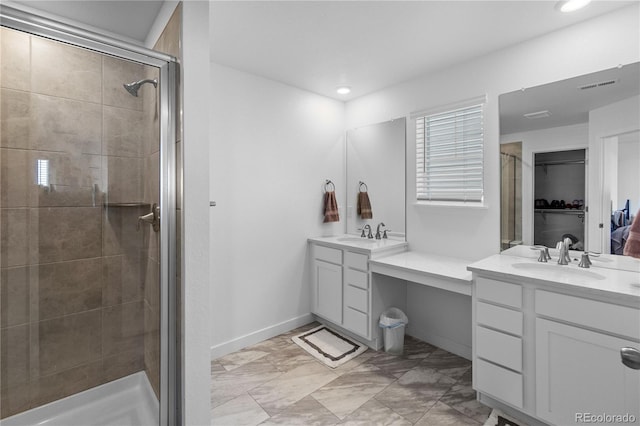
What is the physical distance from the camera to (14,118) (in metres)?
1.55

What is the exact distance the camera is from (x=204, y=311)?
151cm

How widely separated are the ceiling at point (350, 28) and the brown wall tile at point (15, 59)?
1.87 feet

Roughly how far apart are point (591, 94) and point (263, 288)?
2.86m

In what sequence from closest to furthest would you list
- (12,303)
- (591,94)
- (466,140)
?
(12,303)
(591,94)
(466,140)

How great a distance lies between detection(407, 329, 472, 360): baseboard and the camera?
A: 2.55 metres

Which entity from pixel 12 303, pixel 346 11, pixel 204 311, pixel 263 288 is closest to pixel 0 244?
pixel 12 303

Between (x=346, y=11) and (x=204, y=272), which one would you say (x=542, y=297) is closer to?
→ (x=204, y=272)

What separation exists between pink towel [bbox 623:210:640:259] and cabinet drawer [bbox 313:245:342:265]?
6.33 feet

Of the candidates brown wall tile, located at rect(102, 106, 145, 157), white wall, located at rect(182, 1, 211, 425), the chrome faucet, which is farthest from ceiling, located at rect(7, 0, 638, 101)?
the chrome faucet

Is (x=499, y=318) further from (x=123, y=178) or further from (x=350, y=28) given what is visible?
(x=123, y=178)

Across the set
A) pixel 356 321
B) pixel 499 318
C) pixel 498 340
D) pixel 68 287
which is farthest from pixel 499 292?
pixel 68 287

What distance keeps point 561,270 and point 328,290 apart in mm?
1842

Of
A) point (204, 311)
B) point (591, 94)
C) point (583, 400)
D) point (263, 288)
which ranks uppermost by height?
point (591, 94)

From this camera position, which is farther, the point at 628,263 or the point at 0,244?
the point at 628,263
